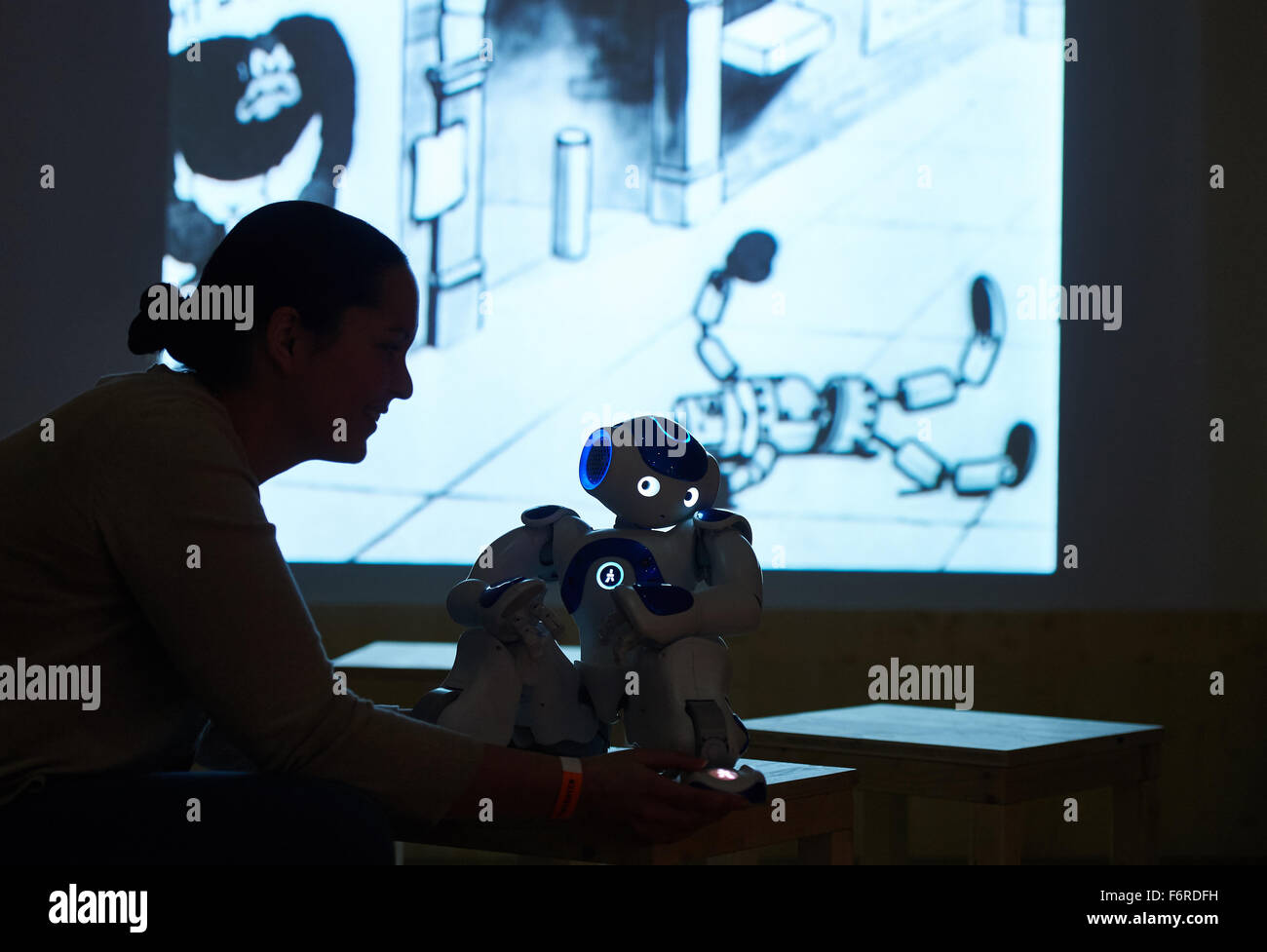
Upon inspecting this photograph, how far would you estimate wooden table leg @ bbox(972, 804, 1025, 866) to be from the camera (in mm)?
1765

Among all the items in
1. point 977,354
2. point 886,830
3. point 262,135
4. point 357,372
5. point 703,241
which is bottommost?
point 886,830

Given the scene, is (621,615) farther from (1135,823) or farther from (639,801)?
(1135,823)

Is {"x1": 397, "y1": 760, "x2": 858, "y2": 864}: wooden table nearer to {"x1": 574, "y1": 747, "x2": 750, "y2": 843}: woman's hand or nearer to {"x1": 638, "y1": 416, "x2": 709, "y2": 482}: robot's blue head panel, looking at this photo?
{"x1": 574, "y1": 747, "x2": 750, "y2": 843}: woman's hand

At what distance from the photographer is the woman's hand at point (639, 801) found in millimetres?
1196

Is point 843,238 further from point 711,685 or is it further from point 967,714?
point 711,685

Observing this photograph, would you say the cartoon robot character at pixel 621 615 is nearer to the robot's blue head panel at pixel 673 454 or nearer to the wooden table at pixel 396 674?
the robot's blue head panel at pixel 673 454

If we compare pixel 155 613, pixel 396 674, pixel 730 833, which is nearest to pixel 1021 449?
pixel 396 674

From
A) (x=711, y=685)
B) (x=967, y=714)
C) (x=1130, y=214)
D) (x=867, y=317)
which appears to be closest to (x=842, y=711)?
(x=967, y=714)

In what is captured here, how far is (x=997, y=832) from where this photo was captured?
5.81ft

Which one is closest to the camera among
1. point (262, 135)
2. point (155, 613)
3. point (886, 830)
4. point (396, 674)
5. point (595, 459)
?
point (155, 613)

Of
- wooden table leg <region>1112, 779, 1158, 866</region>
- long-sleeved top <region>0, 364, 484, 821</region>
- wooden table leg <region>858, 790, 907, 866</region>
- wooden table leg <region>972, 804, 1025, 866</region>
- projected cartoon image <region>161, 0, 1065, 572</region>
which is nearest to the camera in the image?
long-sleeved top <region>0, 364, 484, 821</region>

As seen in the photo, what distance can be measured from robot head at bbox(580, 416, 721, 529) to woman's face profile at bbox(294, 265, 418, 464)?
335 millimetres

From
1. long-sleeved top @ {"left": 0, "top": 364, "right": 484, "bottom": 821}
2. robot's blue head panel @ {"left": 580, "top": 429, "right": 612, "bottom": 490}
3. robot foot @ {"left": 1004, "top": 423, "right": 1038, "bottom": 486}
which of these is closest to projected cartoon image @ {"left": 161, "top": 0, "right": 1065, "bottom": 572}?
robot foot @ {"left": 1004, "top": 423, "right": 1038, "bottom": 486}

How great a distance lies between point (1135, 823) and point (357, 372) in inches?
59.3
